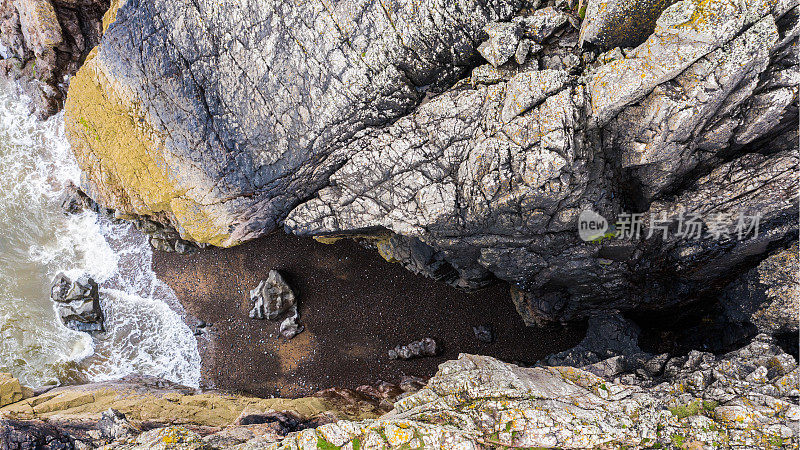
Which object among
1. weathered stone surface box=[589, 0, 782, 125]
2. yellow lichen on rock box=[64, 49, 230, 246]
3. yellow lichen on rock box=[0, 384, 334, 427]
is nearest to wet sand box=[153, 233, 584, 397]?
yellow lichen on rock box=[0, 384, 334, 427]

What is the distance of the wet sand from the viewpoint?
16891 millimetres

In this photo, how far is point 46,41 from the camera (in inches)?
682

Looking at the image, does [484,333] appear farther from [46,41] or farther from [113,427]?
[46,41]

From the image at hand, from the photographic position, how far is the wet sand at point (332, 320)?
665 inches

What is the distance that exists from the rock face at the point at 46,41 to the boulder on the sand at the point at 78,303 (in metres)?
8.37

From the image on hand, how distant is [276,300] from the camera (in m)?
17.0

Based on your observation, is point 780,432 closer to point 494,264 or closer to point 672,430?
point 672,430

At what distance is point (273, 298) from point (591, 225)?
42.0 ft

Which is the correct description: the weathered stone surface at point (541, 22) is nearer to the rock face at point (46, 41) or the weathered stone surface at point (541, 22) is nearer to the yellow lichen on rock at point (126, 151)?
the yellow lichen on rock at point (126, 151)

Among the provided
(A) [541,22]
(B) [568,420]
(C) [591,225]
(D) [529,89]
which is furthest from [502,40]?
(B) [568,420]

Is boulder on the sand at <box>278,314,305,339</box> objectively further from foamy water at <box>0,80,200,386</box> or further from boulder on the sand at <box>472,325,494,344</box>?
boulder on the sand at <box>472,325,494,344</box>

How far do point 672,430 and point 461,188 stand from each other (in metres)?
7.99

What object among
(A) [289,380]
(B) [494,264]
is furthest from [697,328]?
(A) [289,380]

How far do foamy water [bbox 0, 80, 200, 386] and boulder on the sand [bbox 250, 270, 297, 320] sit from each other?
3.61 m
